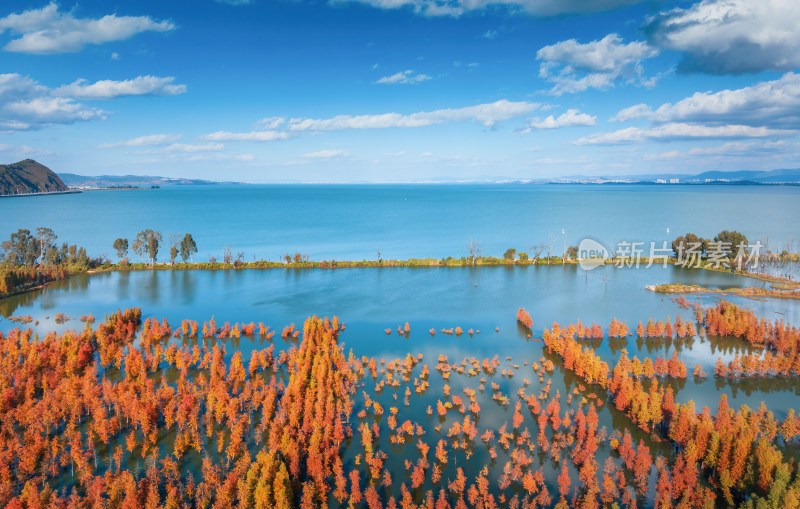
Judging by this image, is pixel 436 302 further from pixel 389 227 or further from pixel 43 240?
pixel 389 227

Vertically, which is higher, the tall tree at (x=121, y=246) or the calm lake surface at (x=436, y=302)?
the tall tree at (x=121, y=246)

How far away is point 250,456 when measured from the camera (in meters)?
21.2

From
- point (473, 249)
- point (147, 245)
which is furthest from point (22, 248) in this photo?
point (473, 249)

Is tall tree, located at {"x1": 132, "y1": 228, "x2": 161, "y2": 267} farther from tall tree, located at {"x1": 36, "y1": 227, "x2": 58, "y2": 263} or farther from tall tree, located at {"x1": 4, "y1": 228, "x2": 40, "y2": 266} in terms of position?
tall tree, located at {"x1": 4, "y1": 228, "x2": 40, "y2": 266}

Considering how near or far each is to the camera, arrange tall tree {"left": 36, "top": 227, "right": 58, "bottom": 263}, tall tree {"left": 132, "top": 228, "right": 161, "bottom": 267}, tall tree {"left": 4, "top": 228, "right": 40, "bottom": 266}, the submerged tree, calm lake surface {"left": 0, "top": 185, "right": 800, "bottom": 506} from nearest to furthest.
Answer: calm lake surface {"left": 0, "top": 185, "right": 800, "bottom": 506}
tall tree {"left": 4, "top": 228, "right": 40, "bottom": 266}
tall tree {"left": 36, "top": 227, "right": 58, "bottom": 263}
tall tree {"left": 132, "top": 228, "right": 161, "bottom": 267}
the submerged tree

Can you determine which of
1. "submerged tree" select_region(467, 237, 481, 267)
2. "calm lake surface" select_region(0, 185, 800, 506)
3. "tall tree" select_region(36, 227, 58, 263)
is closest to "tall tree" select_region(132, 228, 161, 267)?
"calm lake surface" select_region(0, 185, 800, 506)

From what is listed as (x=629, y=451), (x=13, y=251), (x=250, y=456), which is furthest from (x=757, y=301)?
(x=13, y=251)

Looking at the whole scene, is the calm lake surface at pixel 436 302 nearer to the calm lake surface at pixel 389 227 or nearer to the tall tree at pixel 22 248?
the calm lake surface at pixel 389 227

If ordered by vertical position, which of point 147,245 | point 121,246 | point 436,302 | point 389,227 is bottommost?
point 436,302

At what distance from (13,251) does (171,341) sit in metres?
38.7

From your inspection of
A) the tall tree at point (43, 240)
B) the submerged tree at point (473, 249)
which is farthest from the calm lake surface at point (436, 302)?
the tall tree at point (43, 240)

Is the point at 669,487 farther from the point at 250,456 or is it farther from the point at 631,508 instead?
the point at 250,456

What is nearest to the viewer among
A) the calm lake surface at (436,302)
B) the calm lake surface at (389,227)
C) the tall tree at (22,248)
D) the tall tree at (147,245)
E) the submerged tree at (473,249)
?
the calm lake surface at (436,302)

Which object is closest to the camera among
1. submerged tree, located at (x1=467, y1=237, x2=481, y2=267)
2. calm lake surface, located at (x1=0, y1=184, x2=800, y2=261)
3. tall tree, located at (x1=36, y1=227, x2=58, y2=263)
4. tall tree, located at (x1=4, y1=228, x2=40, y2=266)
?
tall tree, located at (x1=4, y1=228, x2=40, y2=266)
